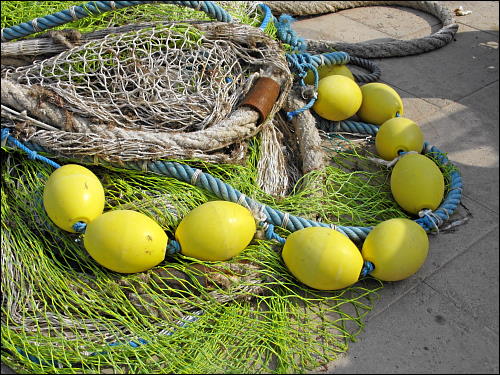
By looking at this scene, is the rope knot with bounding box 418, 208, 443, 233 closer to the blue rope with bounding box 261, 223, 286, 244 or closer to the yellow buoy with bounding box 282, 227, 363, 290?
the yellow buoy with bounding box 282, 227, 363, 290

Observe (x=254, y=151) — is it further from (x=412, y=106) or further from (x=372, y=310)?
(x=412, y=106)

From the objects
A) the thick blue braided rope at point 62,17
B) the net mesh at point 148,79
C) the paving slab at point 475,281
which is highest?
the thick blue braided rope at point 62,17

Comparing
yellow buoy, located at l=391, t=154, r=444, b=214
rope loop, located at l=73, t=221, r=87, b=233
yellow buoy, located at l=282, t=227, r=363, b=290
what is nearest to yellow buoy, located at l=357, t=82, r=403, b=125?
yellow buoy, located at l=391, t=154, r=444, b=214

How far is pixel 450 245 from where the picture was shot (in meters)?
3.04

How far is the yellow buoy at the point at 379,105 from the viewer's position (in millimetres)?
3822

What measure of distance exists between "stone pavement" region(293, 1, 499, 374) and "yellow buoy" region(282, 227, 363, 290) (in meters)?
0.23

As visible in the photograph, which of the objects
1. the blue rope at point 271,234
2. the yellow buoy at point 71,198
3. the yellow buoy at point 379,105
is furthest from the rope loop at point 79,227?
the yellow buoy at point 379,105

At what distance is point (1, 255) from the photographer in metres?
2.69

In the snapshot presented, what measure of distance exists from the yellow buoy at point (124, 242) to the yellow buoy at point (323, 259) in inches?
24.2

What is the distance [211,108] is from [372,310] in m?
1.34

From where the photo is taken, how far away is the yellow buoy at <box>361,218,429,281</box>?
274 cm

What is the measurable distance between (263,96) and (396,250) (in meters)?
1.11

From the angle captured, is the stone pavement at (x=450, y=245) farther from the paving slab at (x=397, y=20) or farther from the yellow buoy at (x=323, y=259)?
the yellow buoy at (x=323, y=259)

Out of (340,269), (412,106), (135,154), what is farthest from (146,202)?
(412,106)
